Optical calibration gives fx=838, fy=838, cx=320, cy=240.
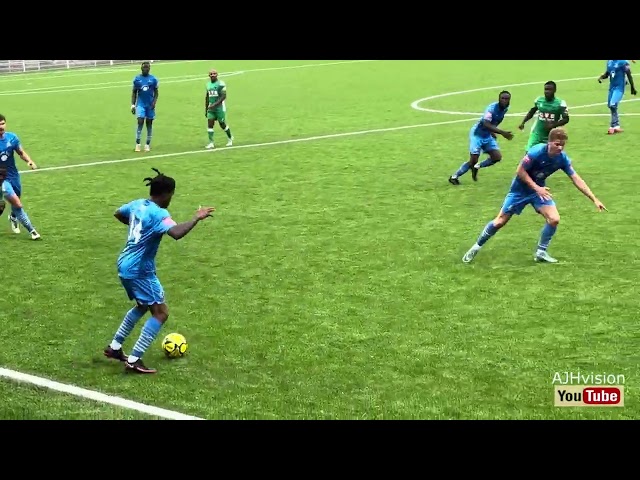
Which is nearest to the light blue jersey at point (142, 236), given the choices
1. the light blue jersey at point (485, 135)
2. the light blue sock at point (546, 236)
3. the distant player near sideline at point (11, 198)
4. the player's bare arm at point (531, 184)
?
the player's bare arm at point (531, 184)

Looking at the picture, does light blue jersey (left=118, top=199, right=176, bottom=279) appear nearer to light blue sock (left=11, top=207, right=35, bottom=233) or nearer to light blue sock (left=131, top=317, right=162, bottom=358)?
light blue sock (left=131, top=317, right=162, bottom=358)

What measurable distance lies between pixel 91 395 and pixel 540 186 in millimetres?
7342

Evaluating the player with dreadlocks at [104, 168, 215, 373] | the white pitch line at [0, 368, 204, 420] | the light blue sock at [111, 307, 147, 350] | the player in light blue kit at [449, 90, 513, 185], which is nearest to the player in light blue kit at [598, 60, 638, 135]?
the player in light blue kit at [449, 90, 513, 185]

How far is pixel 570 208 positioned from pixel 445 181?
3.81 meters

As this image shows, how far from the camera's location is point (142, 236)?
8625 millimetres

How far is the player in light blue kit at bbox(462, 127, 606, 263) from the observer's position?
471 inches

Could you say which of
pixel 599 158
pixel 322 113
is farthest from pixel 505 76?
pixel 599 158

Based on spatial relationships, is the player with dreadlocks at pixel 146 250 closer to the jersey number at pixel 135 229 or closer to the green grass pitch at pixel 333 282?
the jersey number at pixel 135 229

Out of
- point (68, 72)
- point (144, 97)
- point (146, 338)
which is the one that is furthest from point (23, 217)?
point (68, 72)

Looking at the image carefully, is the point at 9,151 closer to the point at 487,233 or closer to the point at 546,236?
the point at 487,233

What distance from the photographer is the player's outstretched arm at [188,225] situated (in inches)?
320

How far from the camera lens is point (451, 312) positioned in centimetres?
1056
